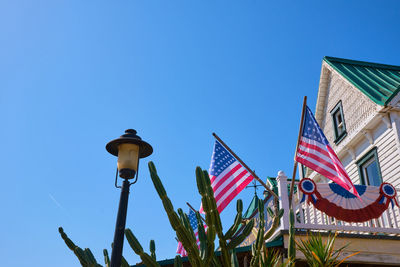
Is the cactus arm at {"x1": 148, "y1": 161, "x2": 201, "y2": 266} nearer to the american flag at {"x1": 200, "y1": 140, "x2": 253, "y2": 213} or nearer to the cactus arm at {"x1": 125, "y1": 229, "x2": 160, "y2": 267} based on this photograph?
the cactus arm at {"x1": 125, "y1": 229, "x2": 160, "y2": 267}

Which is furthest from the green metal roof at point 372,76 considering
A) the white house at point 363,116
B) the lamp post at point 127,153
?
the lamp post at point 127,153

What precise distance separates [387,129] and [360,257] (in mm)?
4941

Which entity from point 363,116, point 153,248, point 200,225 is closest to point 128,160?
point 200,225

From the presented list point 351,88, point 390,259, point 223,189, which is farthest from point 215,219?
point 351,88

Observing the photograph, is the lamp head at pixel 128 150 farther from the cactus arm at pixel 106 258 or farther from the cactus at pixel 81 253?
the cactus arm at pixel 106 258

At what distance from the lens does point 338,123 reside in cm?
1536

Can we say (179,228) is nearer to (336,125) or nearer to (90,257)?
(90,257)

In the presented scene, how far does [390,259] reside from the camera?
8.66 meters

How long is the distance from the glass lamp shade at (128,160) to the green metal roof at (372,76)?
8.86 metres

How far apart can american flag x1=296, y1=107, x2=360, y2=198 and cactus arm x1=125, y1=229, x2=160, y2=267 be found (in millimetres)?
3953

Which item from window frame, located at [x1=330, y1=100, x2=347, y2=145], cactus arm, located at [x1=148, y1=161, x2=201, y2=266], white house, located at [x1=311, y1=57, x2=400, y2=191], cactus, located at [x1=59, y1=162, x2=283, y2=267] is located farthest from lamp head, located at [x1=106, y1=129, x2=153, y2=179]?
window frame, located at [x1=330, y1=100, x2=347, y2=145]

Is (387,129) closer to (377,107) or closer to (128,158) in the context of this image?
(377,107)

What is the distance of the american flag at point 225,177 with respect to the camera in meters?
9.33

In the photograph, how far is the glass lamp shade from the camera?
555 cm
